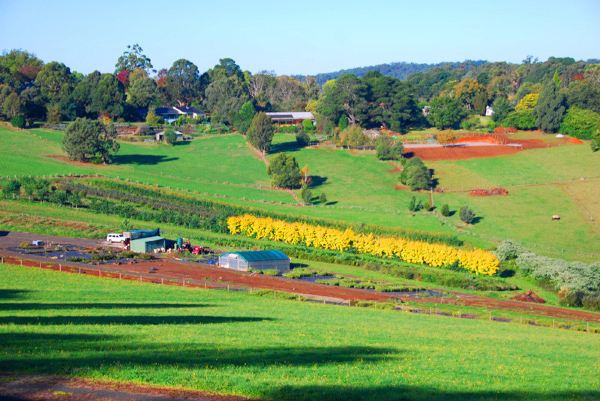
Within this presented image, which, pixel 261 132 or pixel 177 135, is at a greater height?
pixel 261 132

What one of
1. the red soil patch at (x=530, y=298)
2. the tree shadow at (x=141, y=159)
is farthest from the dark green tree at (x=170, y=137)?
the red soil patch at (x=530, y=298)

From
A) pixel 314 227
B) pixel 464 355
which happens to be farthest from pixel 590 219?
pixel 464 355

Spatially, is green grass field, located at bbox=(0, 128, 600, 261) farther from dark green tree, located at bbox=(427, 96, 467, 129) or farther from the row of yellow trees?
dark green tree, located at bbox=(427, 96, 467, 129)

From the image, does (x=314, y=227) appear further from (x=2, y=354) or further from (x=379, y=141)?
(x=2, y=354)

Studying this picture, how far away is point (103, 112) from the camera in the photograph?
431 feet

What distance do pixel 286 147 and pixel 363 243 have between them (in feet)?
169

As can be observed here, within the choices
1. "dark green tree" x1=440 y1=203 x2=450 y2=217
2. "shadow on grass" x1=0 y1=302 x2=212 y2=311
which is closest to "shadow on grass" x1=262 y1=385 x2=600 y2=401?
"shadow on grass" x1=0 y1=302 x2=212 y2=311

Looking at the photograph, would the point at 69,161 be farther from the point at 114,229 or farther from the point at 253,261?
the point at 253,261

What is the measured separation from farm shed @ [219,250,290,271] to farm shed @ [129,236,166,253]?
6978 millimetres

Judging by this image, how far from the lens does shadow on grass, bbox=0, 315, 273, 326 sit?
96.2 feet

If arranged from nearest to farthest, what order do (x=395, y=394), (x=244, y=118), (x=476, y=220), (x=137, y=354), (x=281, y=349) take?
(x=395, y=394)
(x=137, y=354)
(x=281, y=349)
(x=476, y=220)
(x=244, y=118)

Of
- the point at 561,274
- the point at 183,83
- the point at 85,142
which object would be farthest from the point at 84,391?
the point at 183,83

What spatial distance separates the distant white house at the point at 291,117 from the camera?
149875mm

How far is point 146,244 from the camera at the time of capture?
63.7 metres
